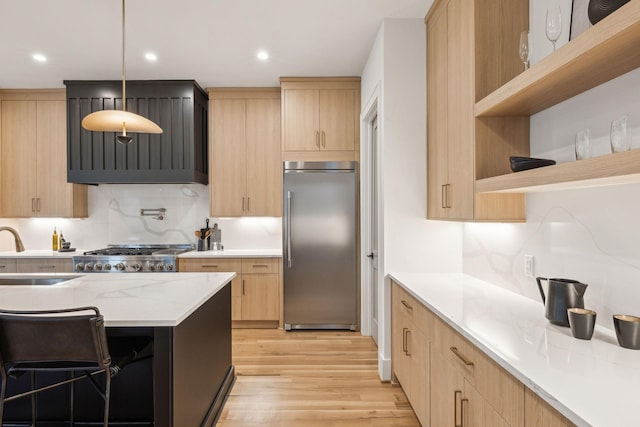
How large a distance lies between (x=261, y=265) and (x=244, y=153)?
135 cm

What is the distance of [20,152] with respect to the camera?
4.38 metres

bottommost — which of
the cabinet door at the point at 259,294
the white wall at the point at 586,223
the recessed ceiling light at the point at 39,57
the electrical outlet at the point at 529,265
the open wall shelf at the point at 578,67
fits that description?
the cabinet door at the point at 259,294

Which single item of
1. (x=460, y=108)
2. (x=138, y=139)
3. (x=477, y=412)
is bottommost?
(x=477, y=412)

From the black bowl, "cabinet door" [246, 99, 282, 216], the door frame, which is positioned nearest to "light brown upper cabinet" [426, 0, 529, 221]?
the black bowl

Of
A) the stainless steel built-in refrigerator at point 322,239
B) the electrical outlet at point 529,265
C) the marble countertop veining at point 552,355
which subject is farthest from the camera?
the stainless steel built-in refrigerator at point 322,239

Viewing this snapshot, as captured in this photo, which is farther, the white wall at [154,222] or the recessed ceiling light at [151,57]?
the white wall at [154,222]

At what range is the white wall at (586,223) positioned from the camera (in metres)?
1.34

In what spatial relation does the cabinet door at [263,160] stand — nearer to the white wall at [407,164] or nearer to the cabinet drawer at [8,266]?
the white wall at [407,164]

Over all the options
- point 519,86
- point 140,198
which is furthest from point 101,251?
point 519,86

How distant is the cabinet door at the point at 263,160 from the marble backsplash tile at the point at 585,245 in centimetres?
269

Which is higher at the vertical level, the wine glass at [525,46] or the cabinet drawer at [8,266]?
the wine glass at [525,46]

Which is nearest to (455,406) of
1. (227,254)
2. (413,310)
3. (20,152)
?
(413,310)

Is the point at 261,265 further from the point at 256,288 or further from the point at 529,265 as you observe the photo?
the point at 529,265

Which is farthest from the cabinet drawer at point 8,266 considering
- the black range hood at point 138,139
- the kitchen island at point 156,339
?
the kitchen island at point 156,339
